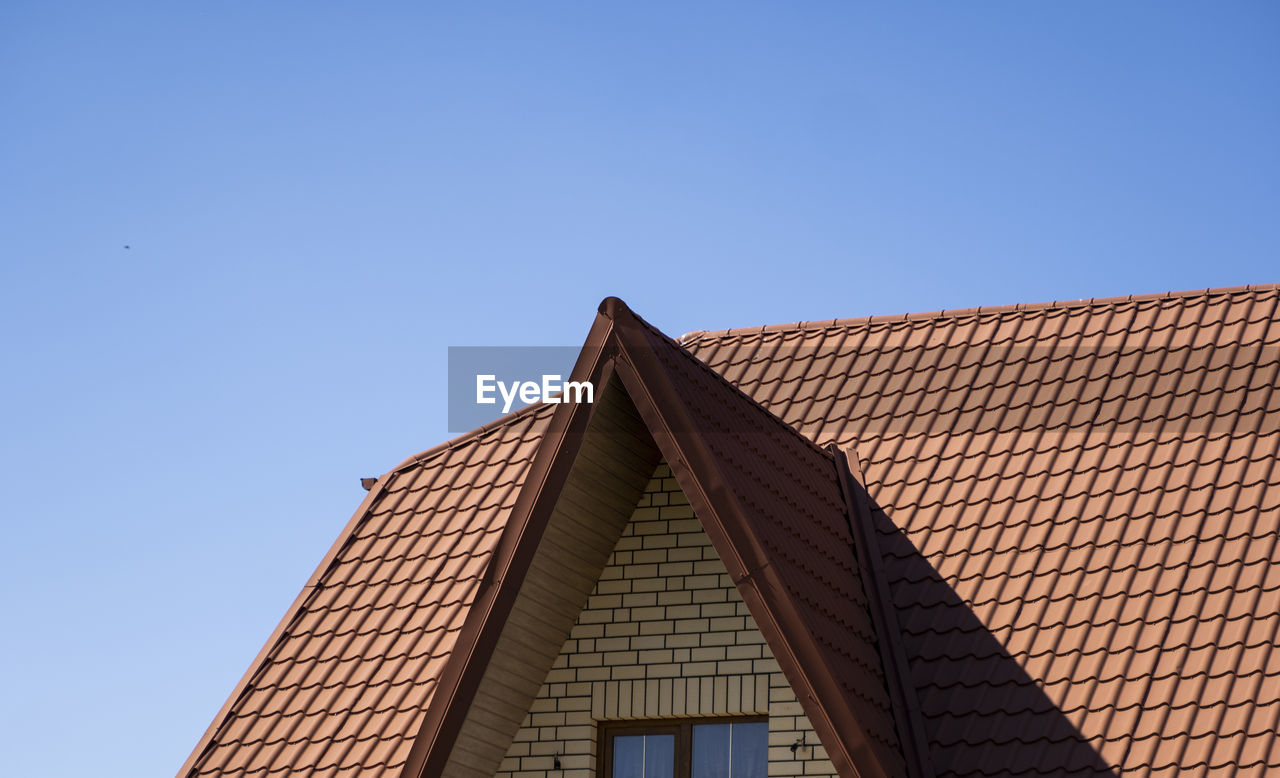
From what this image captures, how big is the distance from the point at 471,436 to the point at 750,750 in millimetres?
4184

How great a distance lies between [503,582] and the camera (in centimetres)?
827

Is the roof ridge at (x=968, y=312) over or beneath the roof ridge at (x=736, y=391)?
over

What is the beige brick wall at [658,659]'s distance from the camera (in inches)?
343

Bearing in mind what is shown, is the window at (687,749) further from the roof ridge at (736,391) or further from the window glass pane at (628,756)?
the roof ridge at (736,391)

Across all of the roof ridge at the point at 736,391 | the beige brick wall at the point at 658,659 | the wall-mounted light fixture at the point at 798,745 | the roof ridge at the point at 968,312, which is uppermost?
the roof ridge at the point at 968,312

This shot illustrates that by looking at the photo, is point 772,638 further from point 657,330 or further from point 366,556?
point 366,556

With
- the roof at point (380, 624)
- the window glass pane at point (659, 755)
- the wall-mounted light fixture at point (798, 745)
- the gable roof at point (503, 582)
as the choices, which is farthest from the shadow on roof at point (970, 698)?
the roof at point (380, 624)

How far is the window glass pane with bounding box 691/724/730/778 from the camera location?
866cm

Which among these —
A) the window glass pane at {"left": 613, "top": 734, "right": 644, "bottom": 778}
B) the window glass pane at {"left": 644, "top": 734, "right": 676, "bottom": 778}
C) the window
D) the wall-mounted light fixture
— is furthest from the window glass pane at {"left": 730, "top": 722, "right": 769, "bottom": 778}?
the window glass pane at {"left": 613, "top": 734, "right": 644, "bottom": 778}

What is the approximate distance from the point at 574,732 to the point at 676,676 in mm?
662

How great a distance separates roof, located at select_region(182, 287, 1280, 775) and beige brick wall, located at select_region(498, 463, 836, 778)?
562 mm

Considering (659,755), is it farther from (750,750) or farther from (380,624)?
(380,624)

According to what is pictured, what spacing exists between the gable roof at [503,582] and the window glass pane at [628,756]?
60cm

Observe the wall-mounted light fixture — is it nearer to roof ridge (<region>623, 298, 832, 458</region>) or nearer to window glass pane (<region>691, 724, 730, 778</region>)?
window glass pane (<region>691, 724, 730, 778</region>)
